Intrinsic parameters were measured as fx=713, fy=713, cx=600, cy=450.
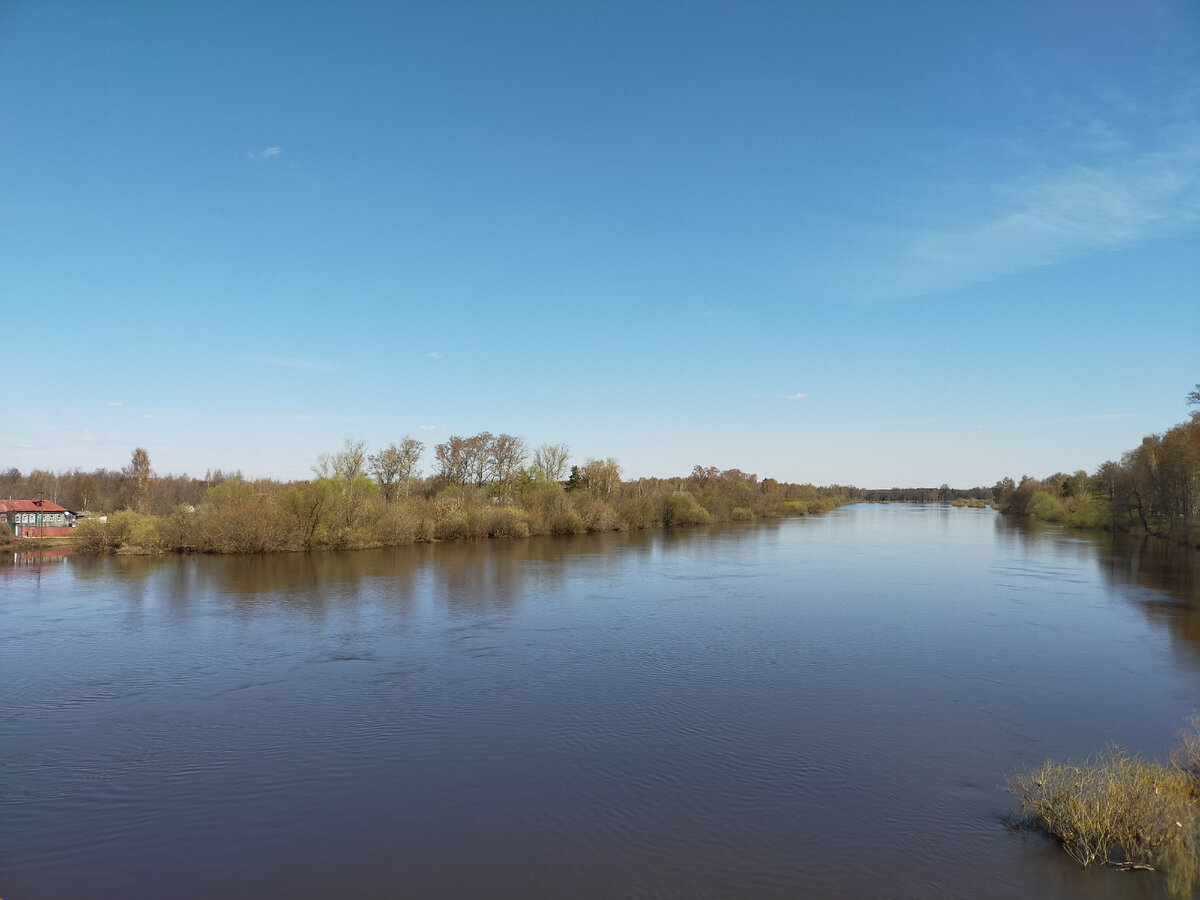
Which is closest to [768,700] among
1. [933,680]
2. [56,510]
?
[933,680]

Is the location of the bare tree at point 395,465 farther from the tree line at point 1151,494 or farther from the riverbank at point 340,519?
the tree line at point 1151,494

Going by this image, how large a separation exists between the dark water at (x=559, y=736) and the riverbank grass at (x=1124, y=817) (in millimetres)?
278

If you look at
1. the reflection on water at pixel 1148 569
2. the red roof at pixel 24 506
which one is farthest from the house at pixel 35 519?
the reflection on water at pixel 1148 569

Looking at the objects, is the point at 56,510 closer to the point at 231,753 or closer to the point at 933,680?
the point at 231,753

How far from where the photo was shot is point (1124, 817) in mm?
6867

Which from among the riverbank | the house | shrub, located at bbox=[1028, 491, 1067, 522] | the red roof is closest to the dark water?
the riverbank

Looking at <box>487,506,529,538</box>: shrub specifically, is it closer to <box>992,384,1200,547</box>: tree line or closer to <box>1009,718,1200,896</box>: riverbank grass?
<box>992,384,1200,547</box>: tree line

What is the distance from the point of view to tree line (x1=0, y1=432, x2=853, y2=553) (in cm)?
3494

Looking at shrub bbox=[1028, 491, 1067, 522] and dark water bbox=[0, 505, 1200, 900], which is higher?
→ shrub bbox=[1028, 491, 1067, 522]

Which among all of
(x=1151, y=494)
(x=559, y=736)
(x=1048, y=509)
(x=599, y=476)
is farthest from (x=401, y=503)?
(x=1048, y=509)

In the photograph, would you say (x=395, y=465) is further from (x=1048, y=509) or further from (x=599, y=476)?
(x=1048, y=509)

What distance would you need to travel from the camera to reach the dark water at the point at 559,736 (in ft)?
22.9

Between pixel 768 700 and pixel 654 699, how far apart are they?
1.94 meters

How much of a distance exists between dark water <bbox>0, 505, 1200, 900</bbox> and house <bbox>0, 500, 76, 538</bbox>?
27.1 metres
